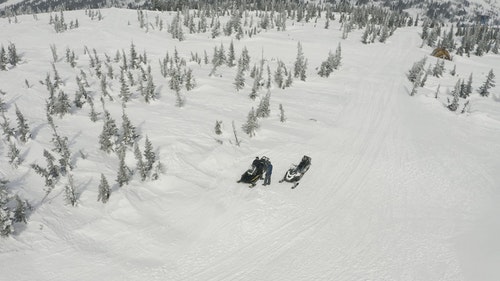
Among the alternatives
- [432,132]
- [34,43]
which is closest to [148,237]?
[432,132]

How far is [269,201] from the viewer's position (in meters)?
12.4

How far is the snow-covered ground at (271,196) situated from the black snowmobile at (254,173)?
1.14 feet

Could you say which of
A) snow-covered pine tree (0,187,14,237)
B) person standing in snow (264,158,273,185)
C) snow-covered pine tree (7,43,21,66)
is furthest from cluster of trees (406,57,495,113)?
snow-covered pine tree (7,43,21,66)

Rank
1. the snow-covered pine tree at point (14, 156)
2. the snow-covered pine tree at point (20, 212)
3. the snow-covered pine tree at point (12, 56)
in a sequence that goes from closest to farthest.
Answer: the snow-covered pine tree at point (20, 212)
the snow-covered pine tree at point (14, 156)
the snow-covered pine tree at point (12, 56)

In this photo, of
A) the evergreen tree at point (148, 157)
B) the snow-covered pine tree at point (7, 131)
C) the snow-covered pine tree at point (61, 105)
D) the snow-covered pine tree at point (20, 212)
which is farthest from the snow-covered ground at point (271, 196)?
the snow-covered pine tree at point (7, 131)

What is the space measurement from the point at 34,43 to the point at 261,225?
2887cm

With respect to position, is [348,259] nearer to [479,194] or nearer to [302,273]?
[302,273]

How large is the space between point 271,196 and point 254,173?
1106 millimetres

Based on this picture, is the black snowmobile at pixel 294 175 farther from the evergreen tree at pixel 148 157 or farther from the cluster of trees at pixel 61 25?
the cluster of trees at pixel 61 25

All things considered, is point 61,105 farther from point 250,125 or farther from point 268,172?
point 268,172

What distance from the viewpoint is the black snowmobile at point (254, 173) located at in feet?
43.1

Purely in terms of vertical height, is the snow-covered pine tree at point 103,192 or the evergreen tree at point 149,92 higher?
the evergreen tree at point 149,92

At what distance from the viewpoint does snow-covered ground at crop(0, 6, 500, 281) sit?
31.4 feet

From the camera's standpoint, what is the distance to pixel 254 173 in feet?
43.3
